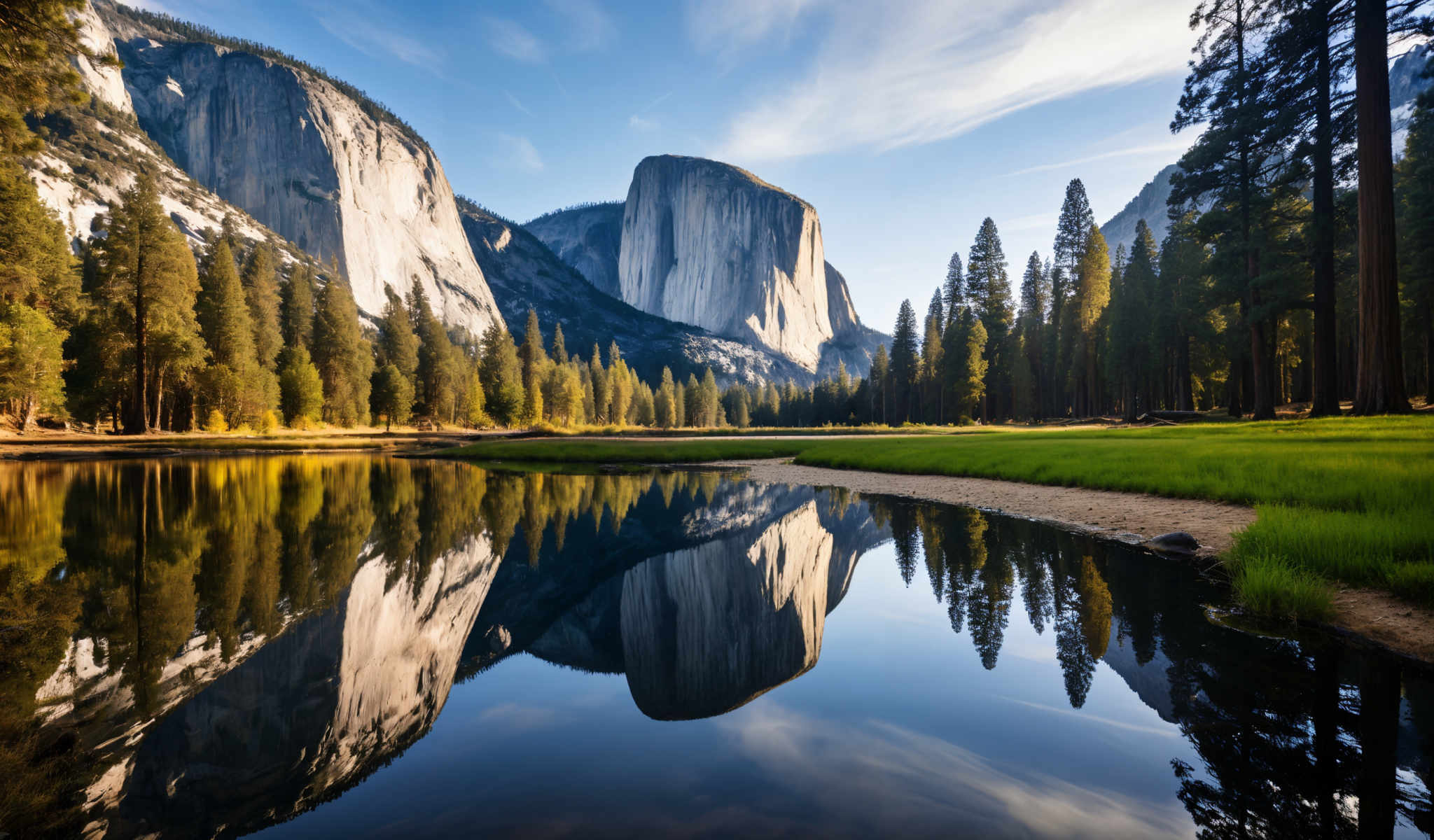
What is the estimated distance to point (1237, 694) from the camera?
162 inches

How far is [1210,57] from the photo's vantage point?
2472cm

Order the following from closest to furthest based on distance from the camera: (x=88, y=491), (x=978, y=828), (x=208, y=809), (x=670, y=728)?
(x=978, y=828), (x=208, y=809), (x=670, y=728), (x=88, y=491)

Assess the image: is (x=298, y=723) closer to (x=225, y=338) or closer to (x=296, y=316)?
(x=225, y=338)

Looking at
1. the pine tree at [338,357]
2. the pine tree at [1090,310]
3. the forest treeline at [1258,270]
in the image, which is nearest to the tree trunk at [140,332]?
the pine tree at [338,357]

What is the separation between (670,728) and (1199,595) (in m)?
6.15

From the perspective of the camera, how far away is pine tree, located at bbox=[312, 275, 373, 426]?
2249 inches

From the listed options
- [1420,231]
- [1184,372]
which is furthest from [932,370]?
[1420,231]

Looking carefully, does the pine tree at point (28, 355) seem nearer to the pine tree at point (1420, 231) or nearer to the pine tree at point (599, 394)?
the pine tree at point (599, 394)

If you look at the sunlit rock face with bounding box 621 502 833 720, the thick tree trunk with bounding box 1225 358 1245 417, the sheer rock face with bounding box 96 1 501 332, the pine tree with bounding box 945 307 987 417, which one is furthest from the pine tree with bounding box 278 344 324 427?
the sheer rock face with bounding box 96 1 501 332

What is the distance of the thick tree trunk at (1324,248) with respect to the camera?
63.2 feet

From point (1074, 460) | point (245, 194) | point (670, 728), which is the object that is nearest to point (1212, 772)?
point (670, 728)

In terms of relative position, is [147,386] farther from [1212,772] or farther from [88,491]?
[1212,772]

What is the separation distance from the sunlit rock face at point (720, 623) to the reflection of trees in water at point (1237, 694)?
182cm

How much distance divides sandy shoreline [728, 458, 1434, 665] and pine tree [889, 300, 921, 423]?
198 feet
